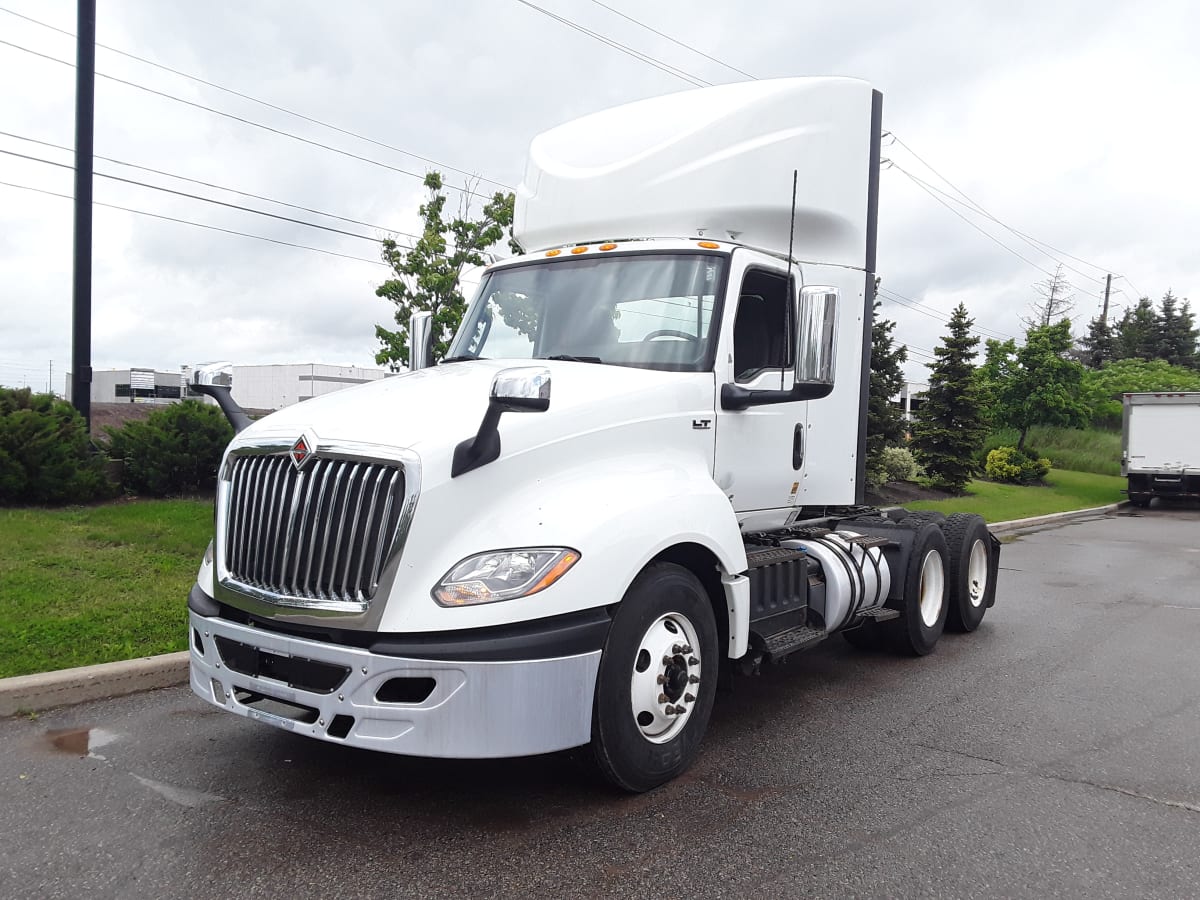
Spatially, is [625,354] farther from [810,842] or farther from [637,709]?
[810,842]

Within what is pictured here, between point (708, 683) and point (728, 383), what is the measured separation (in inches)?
64.0

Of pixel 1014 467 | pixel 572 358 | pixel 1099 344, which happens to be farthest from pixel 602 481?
pixel 1099 344

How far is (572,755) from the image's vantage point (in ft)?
13.1

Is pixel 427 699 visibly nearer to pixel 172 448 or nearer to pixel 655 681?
pixel 655 681

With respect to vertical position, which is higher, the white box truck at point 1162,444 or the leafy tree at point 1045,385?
the leafy tree at point 1045,385

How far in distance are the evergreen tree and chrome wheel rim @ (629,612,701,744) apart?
222 feet

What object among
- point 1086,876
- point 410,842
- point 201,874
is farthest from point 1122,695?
point 201,874

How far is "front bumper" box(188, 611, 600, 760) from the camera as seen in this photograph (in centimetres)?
344

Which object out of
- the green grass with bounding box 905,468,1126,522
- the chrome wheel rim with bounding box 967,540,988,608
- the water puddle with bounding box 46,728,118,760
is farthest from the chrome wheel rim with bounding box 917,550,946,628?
the green grass with bounding box 905,468,1126,522

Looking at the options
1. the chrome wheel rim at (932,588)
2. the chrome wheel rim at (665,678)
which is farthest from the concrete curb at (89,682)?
the chrome wheel rim at (932,588)

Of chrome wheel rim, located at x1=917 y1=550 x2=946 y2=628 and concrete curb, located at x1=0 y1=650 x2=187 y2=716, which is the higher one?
chrome wheel rim, located at x1=917 y1=550 x2=946 y2=628

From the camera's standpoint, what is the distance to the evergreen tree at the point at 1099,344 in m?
66.6

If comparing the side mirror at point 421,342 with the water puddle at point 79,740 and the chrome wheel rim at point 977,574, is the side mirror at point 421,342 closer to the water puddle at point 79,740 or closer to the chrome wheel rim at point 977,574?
the water puddle at point 79,740

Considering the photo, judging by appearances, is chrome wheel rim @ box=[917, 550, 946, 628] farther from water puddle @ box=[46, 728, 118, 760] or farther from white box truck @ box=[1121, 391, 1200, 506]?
white box truck @ box=[1121, 391, 1200, 506]
